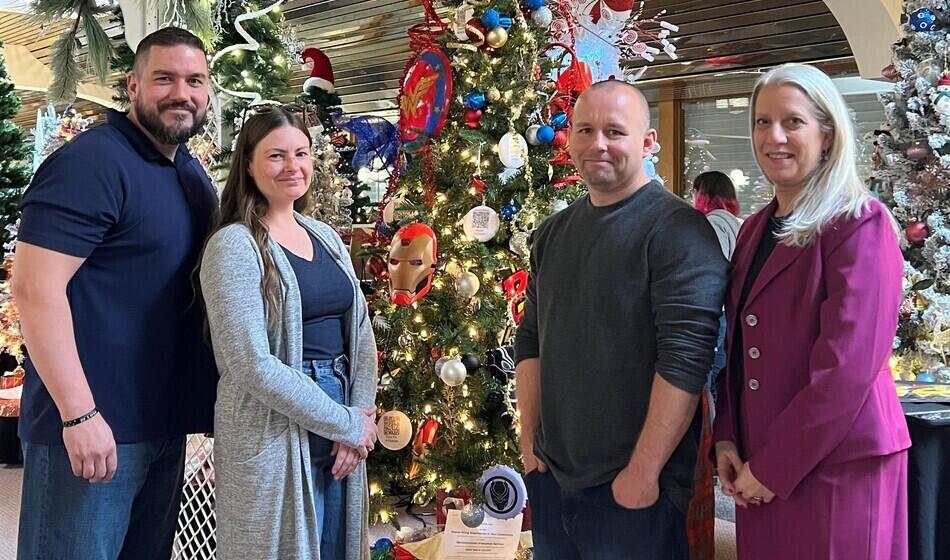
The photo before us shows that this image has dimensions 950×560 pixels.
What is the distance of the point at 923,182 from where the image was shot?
4.01m

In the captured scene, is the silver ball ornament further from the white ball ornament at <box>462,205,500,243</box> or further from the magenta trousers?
the magenta trousers

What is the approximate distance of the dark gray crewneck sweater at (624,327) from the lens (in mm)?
1622

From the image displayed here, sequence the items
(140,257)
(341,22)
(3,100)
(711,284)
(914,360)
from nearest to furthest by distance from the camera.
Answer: (711,284) → (140,257) → (914,360) → (3,100) → (341,22)

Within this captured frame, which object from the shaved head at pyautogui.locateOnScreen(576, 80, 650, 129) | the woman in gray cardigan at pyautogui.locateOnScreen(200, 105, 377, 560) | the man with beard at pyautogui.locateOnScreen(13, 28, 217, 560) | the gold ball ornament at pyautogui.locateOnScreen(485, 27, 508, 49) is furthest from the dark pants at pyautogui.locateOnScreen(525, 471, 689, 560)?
the gold ball ornament at pyautogui.locateOnScreen(485, 27, 508, 49)

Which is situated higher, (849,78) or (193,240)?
(849,78)

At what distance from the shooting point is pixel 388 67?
9.04 m

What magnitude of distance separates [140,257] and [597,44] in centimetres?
221

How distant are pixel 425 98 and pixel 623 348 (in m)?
1.81

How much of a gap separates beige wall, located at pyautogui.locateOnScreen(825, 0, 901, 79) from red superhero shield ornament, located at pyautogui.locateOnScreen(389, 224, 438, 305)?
3956 mm

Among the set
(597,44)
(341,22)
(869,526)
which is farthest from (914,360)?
(341,22)

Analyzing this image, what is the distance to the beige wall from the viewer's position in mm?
5550

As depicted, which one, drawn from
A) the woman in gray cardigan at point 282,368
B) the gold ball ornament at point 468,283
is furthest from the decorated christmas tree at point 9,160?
the woman in gray cardigan at point 282,368

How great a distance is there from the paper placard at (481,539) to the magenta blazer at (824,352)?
1683 mm

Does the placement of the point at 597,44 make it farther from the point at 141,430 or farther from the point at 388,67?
the point at 388,67
